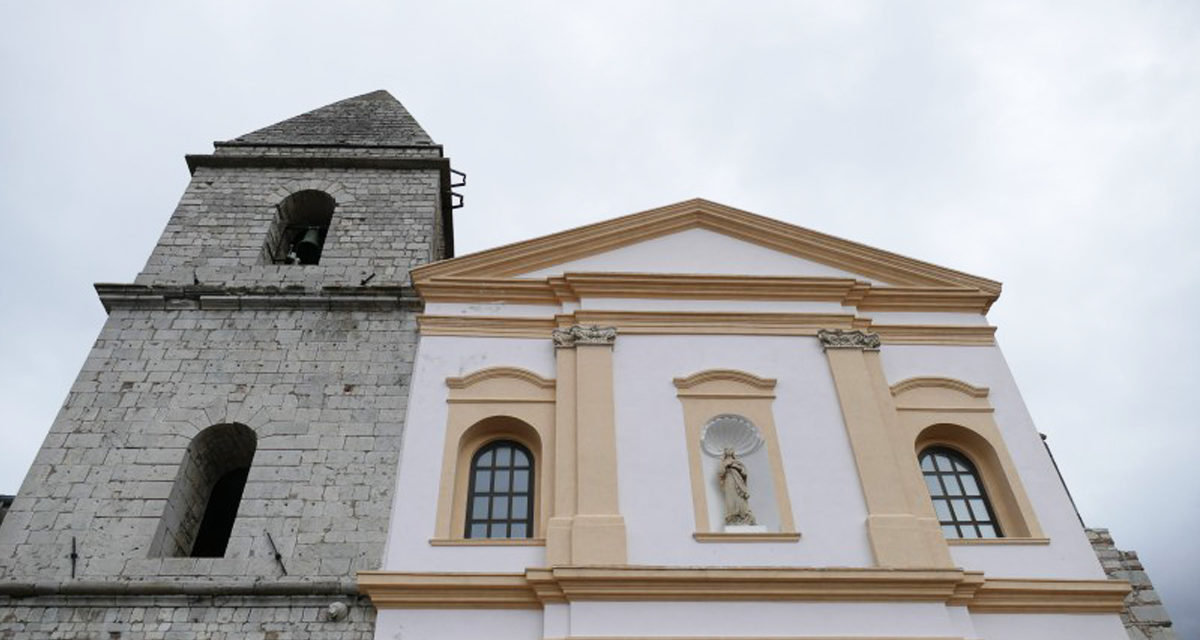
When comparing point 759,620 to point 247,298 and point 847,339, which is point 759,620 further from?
point 247,298

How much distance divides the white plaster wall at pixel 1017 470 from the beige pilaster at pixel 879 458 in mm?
397

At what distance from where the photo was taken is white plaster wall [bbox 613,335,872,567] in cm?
925

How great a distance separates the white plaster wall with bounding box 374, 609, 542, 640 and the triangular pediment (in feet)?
16.0

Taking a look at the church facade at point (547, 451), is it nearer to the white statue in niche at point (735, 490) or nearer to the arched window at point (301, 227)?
the white statue in niche at point (735, 490)

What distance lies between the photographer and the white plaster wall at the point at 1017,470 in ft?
31.1

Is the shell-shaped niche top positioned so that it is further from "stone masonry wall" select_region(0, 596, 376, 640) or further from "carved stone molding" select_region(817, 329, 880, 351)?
"stone masonry wall" select_region(0, 596, 376, 640)

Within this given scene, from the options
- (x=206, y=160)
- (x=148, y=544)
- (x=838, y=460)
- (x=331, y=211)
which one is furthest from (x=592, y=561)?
(x=206, y=160)

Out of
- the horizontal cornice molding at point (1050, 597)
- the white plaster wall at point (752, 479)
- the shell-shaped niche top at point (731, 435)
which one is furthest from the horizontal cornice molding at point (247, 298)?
the horizontal cornice molding at point (1050, 597)

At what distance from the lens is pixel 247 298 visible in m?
11.6

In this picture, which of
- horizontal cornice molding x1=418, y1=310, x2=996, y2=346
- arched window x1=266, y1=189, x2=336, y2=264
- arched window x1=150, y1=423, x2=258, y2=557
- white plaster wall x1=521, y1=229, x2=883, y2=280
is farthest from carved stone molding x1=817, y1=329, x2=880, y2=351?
arched window x1=266, y1=189, x2=336, y2=264

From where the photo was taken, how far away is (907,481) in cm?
1002

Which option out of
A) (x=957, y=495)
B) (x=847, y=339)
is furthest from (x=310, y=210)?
(x=957, y=495)

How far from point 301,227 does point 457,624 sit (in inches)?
320

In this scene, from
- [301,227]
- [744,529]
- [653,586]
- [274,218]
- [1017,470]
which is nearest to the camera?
[653,586]
